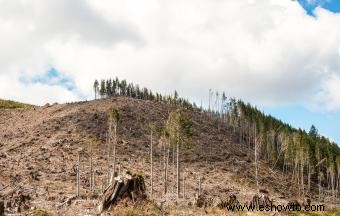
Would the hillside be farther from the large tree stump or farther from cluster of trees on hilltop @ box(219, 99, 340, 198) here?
the large tree stump

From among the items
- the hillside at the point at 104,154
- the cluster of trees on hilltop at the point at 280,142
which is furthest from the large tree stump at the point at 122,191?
the cluster of trees on hilltop at the point at 280,142

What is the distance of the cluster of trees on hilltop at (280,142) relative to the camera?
11521cm

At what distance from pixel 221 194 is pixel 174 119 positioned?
52.4ft

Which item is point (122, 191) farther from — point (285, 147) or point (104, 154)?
point (285, 147)

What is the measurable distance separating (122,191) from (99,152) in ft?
221

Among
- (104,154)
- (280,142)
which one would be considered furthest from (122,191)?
(280,142)

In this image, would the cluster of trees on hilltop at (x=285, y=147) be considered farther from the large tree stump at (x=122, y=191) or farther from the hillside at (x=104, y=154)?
the large tree stump at (x=122, y=191)

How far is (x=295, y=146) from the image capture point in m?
114

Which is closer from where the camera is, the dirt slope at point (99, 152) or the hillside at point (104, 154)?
the dirt slope at point (99, 152)

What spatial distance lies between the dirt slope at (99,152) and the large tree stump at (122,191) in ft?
77.7

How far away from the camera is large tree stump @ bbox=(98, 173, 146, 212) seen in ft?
101

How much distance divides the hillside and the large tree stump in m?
23.6

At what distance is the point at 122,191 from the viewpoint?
105 ft

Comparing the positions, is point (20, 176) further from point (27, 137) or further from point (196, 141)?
point (196, 141)
